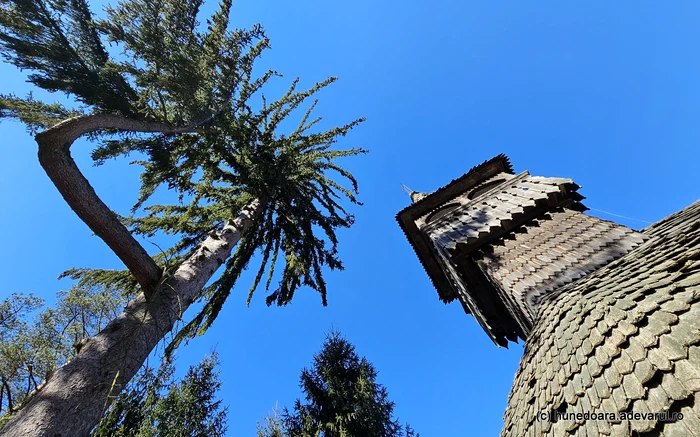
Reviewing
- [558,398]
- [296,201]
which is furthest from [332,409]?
[558,398]

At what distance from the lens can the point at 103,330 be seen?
4113 mm

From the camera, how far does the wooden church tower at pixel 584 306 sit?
84.6 inches

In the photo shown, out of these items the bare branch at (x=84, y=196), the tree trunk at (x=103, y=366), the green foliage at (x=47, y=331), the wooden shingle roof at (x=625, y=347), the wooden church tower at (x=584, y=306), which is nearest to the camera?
the wooden shingle roof at (x=625, y=347)

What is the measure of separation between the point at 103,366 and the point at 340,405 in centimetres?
834

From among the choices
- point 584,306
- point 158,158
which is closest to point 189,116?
point 158,158

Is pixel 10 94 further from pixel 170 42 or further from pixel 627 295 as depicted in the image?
pixel 627 295

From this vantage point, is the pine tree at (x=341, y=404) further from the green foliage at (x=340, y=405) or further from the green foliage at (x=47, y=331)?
the green foliage at (x=47, y=331)

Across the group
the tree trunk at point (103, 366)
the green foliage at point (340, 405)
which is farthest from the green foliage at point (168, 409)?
the green foliage at point (340, 405)

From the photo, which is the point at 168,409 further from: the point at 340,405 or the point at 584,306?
the point at 584,306

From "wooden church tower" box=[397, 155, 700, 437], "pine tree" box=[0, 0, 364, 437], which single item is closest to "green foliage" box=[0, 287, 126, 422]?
"pine tree" box=[0, 0, 364, 437]

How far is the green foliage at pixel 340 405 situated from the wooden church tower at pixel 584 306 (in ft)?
15.0

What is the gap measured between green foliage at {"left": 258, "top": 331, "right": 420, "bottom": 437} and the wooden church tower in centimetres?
456

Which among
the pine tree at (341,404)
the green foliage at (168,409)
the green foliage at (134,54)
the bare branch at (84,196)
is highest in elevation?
the green foliage at (134,54)

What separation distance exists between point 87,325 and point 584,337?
458 inches
